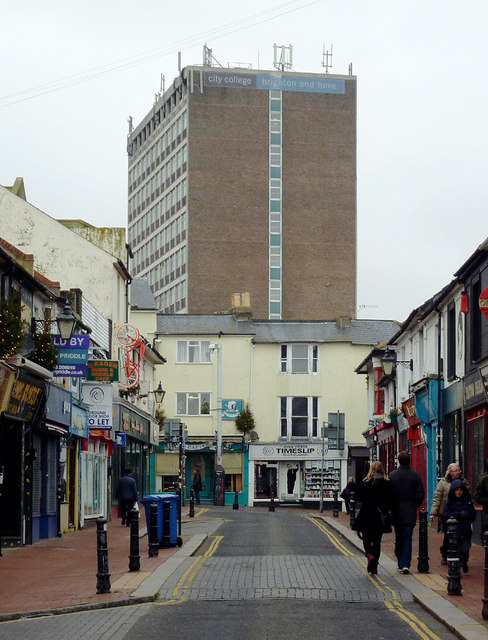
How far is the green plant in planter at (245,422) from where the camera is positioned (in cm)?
6531

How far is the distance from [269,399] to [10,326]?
150 ft

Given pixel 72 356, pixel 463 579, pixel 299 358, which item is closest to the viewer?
pixel 463 579

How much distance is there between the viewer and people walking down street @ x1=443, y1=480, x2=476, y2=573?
17.8 meters

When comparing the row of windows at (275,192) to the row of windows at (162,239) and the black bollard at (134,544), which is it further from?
the black bollard at (134,544)

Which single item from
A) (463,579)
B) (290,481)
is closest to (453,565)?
(463,579)

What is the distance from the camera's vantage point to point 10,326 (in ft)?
70.3

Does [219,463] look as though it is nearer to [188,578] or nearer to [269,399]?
[269,399]

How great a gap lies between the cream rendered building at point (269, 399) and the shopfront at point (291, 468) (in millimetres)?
60

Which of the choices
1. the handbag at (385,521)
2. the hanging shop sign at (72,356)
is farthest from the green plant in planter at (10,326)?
the handbag at (385,521)

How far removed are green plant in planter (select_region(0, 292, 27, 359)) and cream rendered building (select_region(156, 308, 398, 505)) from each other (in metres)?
43.7

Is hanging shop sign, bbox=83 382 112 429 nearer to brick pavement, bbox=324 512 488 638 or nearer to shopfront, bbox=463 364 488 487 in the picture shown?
shopfront, bbox=463 364 488 487

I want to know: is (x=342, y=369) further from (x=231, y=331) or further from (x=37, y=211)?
(x=37, y=211)

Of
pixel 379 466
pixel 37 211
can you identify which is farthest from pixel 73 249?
pixel 379 466

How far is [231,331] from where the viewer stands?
67.0 meters
